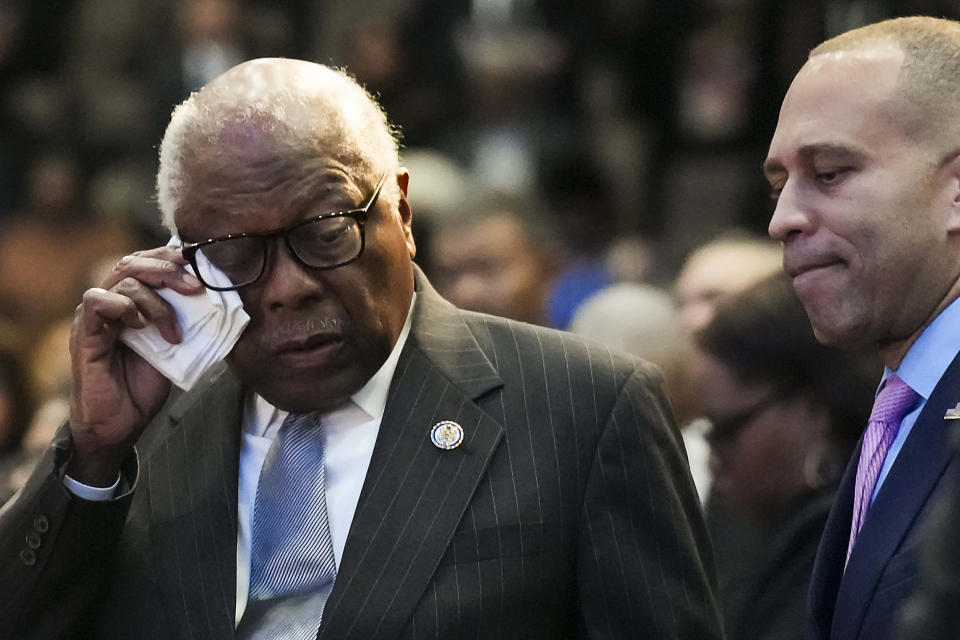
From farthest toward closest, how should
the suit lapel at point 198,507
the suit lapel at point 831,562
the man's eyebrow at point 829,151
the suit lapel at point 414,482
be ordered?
the suit lapel at point 198,507
the suit lapel at point 414,482
the suit lapel at point 831,562
the man's eyebrow at point 829,151

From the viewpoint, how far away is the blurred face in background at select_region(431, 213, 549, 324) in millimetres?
5027

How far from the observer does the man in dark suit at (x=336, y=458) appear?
2504 millimetres

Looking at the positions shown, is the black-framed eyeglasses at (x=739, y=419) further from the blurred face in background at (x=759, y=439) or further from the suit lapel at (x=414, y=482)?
the suit lapel at (x=414, y=482)

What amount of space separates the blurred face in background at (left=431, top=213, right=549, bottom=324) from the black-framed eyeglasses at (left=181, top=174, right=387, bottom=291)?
7.83 ft

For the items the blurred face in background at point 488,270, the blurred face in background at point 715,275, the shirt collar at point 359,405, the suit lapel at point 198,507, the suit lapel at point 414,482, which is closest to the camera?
the suit lapel at point 414,482

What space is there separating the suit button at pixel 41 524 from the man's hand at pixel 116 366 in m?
0.10

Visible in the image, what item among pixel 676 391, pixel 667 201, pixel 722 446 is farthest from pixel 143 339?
pixel 667 201

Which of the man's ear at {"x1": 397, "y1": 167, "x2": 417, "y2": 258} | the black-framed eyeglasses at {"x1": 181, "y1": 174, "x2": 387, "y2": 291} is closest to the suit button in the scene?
the black-framed eyeglasses at {"x1": 181, "y1": 174, "x2": 387, "y2": 291}

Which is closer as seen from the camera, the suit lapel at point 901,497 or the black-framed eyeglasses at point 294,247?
the suit lapel at point 901,497

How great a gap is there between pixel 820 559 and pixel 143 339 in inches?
48.6

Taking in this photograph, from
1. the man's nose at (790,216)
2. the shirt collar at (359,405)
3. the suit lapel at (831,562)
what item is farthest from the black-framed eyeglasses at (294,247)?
the suit lapel at (831,562)

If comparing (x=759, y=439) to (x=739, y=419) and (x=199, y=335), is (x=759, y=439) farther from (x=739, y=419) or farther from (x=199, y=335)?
(x=199, y=335)

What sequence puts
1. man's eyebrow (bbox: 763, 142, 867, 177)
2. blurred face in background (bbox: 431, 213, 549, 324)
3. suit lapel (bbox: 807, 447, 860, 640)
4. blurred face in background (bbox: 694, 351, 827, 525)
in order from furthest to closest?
blurred face in background (bbox: 431, 213, 549, 324)
blurred face in background (bbox: 694, 351, 827, 525)
suit lapel (bbox: 807, 447, 860, 640)
man's eyebrow (bbox: 763, 142, 867, 177)

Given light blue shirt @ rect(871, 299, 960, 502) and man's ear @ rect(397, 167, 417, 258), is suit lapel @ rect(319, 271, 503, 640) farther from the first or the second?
light blue shirt @ rect(871, 299, 960, 502)
